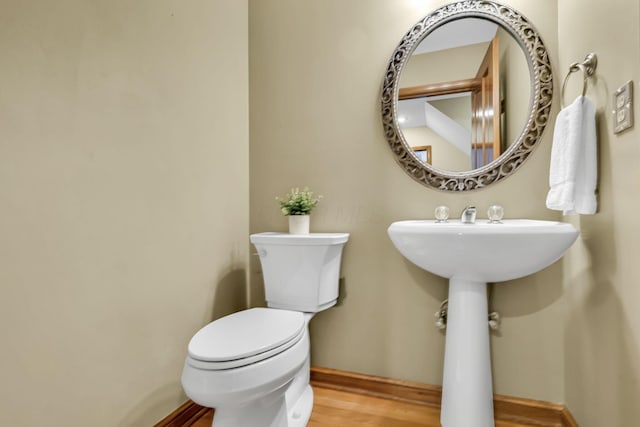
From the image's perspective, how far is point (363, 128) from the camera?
1.68m

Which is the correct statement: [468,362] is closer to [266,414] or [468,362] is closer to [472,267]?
[472,267]

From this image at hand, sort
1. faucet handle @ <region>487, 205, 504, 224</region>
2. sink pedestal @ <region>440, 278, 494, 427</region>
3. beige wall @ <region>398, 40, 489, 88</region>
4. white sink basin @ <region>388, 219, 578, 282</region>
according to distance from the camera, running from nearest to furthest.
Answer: white sink basin @ <region>388, 219, 578, 282</region> → sink pedestal @ <region>440, 278, 494, 427</region> → faucet handle @ <region>487, 205, 504, 224</region> → beige wall @ <region>398, 40, 489, 88</region>

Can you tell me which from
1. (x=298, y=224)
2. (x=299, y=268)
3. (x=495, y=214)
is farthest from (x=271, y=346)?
(x=495, y=214)

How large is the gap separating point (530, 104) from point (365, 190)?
0.81 meters

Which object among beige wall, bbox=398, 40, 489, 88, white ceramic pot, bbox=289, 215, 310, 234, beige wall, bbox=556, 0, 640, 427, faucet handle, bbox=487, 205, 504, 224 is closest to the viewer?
beige wall, bbox=556, 0, 640, 427

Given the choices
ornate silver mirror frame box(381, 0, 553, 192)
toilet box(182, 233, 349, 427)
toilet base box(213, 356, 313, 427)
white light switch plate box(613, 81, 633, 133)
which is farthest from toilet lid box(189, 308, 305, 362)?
white light switch plate box(613, 81, 633, 133)

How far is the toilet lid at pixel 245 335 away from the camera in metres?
0.97

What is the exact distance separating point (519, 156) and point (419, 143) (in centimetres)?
43

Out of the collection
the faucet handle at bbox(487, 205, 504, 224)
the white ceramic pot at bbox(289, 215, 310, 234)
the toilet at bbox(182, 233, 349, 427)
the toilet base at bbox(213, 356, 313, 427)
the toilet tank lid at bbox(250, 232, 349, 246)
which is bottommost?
the toilet base at bbox(213, 356, 313, 427)

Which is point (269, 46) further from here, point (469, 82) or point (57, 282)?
point (57, 282)

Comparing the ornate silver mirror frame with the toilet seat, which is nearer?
the toilet seat

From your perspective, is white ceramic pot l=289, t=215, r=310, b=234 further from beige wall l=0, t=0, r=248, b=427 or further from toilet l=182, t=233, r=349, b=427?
beige wall l=0, t=0, r=248, b=427

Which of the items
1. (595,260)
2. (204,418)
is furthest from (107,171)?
(595,260)

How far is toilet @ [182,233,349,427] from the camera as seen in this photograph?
3.11ft
